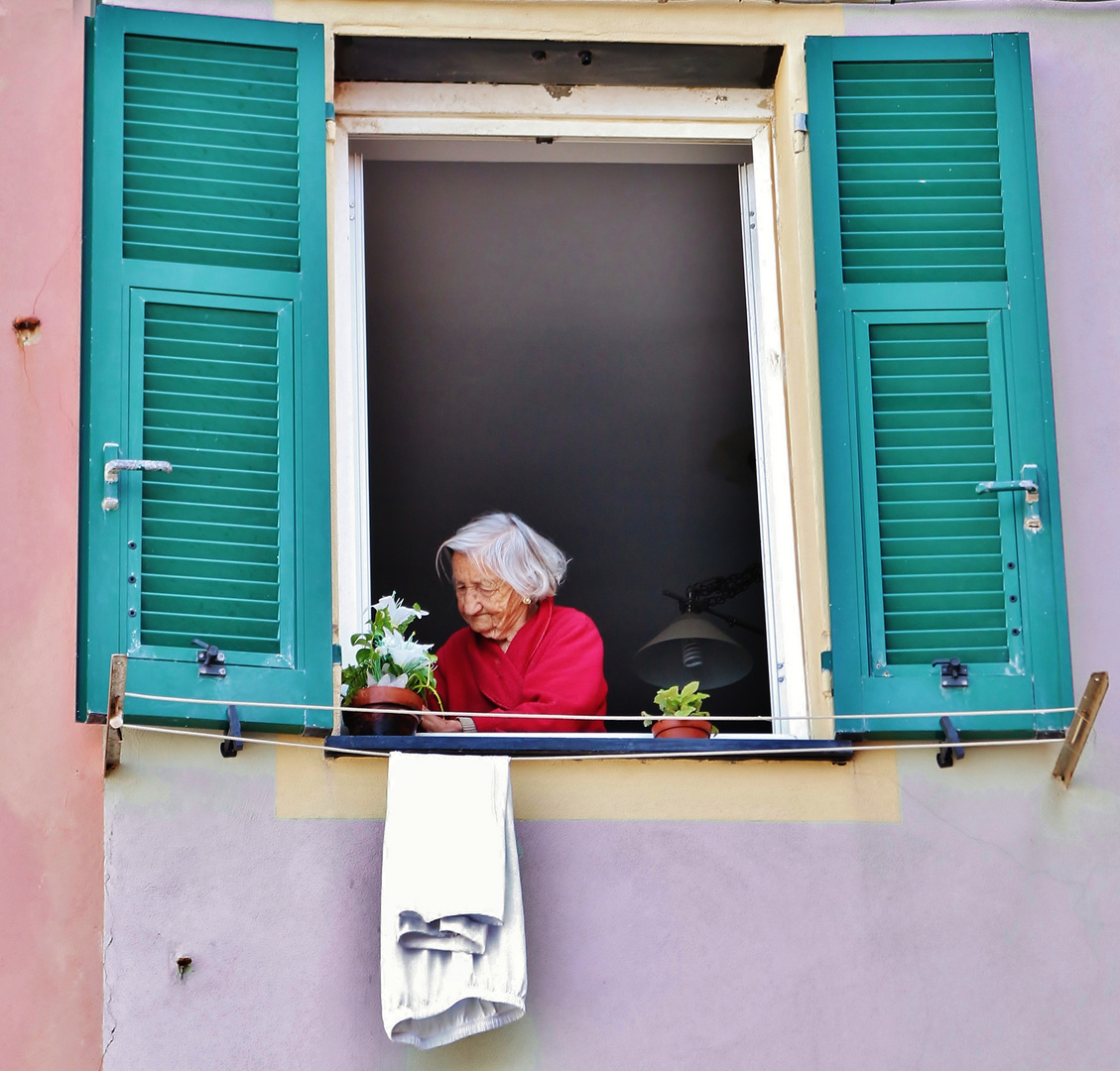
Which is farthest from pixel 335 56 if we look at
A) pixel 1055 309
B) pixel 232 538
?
pixel 1055 309

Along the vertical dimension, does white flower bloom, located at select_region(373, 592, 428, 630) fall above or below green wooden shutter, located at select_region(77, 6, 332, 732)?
below

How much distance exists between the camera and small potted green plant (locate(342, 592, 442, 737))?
418cm

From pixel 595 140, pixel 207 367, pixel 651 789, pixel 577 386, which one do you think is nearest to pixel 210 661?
pixel 207 367

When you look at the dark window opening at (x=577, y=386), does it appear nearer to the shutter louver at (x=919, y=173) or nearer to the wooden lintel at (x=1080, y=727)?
the shutter louver at (x=919, y=173)

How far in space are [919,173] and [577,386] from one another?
222cm

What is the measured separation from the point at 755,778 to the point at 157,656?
54.2 inches

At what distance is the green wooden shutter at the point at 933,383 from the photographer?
4270mm

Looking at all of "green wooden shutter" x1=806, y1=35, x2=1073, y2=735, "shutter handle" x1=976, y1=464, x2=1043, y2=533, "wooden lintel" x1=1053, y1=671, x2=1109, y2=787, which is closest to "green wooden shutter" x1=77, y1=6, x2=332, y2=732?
"green wooden shutter" x1=806, y1=35, x2=1073, y2=735

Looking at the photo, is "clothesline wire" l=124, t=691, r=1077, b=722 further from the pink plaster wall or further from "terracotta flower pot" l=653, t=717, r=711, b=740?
the pink plaster wall

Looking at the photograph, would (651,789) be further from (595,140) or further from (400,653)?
(595,140)

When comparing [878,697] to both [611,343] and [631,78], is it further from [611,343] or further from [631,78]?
[611,343]

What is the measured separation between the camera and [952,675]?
4242 millimetres

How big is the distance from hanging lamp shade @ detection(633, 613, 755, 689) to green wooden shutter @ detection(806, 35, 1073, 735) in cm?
149

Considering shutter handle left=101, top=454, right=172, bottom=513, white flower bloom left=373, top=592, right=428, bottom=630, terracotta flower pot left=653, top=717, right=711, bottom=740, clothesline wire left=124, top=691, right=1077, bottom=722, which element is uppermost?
shutter handle left=101, top=454, right=172, bottom=513
